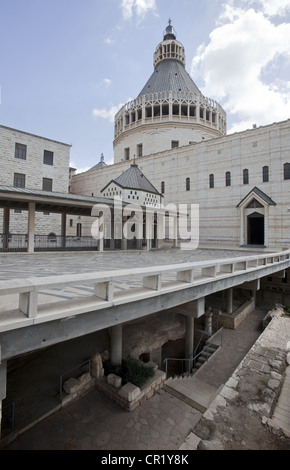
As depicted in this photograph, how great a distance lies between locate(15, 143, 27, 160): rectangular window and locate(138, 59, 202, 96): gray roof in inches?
996

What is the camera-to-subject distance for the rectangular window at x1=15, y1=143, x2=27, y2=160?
2573 cm

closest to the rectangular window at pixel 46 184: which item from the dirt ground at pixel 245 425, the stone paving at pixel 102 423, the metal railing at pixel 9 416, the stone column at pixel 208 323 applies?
the stone column at pixel 208 323

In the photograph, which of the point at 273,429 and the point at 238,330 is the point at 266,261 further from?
the point at 273,429

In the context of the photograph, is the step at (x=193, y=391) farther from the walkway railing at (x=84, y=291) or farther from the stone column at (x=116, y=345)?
the walkway railing at (x=84, y=291)

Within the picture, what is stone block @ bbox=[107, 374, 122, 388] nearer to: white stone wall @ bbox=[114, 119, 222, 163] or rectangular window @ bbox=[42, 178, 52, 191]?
rectangular window @ bbox=[42, 178, 52, 191]

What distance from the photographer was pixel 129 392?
6508 millimetres

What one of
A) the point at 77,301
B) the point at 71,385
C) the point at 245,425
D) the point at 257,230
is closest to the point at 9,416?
the point at 71,385

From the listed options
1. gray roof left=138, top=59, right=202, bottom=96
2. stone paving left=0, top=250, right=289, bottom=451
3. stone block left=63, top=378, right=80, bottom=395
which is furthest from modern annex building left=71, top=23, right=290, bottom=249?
stone block left=63, top=378, right=80, bottom=395

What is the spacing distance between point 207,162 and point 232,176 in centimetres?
370

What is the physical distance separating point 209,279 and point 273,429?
11.8ft

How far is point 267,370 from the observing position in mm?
7613

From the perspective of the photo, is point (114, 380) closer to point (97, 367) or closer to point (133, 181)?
point (97, 367)

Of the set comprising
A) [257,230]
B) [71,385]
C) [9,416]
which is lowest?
[9,416]
